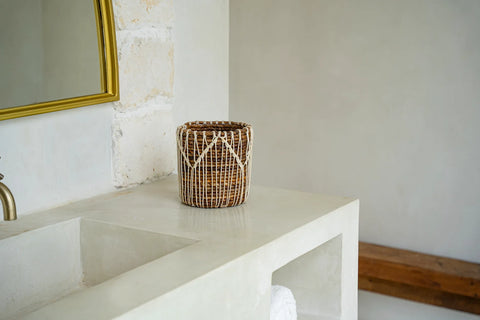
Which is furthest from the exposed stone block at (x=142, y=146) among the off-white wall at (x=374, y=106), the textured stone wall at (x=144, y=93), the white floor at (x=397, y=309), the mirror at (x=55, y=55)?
the white floor at (x=397, y=309)

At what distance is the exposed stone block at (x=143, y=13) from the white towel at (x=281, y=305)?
728mm

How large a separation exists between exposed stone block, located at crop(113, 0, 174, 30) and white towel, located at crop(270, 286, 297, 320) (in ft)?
2.39

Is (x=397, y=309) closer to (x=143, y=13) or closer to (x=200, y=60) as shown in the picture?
(x=200, y=60)

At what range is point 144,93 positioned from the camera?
154cm

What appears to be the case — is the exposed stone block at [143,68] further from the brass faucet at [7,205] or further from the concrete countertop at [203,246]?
the brass faucet at [7,205]

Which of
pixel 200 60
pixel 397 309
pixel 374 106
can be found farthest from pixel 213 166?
pixel 397 309

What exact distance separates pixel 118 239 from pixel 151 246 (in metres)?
0.08

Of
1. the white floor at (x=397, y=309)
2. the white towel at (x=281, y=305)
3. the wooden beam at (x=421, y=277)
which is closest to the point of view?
the white towel at (x=281, y=305)

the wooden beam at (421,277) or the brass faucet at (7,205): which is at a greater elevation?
the brass faucet at (7,205)

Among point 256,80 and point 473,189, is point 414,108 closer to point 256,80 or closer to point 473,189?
point 473,189

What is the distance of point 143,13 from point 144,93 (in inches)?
8.0

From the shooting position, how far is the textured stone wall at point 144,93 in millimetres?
1466

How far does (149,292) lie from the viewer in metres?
0.86

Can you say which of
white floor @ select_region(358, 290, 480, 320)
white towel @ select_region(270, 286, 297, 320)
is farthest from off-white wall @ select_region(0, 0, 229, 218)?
white floor @ select_region(358, 290, 480, 320)
